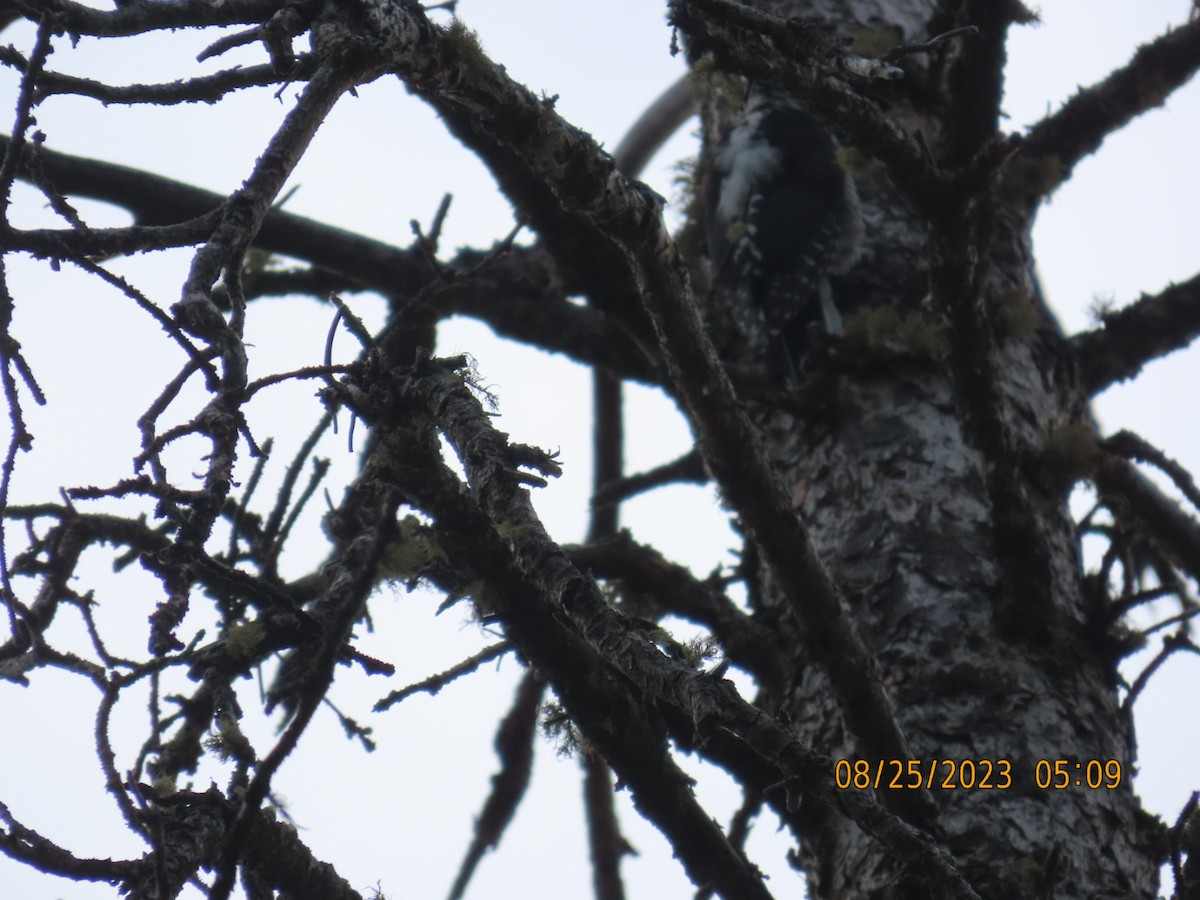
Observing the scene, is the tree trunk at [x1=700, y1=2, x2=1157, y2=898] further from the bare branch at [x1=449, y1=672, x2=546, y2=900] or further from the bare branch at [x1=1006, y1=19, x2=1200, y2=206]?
the bare branch at [x1=449, y1=672, x2=546, y2=900]

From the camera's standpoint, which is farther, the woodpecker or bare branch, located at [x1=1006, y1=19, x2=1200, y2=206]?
the woodpecker

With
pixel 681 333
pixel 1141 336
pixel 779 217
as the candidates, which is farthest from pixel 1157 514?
pixel 779 217

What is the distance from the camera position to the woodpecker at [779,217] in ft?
13.0

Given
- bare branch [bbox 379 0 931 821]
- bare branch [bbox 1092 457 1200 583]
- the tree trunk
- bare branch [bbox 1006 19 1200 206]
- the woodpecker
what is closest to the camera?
bare branch [bbox 379 0 931 821]

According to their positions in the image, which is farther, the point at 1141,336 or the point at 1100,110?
the point at 1100,110

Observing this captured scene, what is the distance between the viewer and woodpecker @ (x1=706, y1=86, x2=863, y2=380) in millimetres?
3953

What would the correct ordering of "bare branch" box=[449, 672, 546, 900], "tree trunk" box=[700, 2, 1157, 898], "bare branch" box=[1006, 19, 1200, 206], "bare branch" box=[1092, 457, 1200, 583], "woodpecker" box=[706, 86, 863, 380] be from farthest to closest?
"woodpecker" box=[706, 86, 863, 380]
"bare branch" box=[1006, 19, 1200, 206]
"bare branch" box=[449, 672, 546, 900]
"bare branch" box=[1092, 457, 1200, 583]
"tree trunk" box=[700, 2, 1157, 898]

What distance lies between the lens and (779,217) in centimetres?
475

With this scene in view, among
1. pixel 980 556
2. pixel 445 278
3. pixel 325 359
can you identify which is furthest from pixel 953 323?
pixel 325 359

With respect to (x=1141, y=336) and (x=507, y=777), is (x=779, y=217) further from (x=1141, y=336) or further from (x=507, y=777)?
(x=507, y=777)

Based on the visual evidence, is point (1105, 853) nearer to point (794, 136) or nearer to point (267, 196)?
point (267, 196)

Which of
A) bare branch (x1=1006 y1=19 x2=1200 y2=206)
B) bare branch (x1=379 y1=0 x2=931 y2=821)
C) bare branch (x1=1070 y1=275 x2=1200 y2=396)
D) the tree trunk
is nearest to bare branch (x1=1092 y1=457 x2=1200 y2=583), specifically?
the tree trunk
